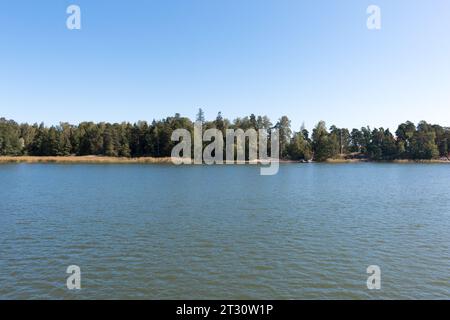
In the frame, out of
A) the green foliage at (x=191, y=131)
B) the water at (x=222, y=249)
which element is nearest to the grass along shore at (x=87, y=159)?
the green foliage at (x=191, y=131)

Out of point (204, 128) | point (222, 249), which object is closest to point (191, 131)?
point (204, 128)

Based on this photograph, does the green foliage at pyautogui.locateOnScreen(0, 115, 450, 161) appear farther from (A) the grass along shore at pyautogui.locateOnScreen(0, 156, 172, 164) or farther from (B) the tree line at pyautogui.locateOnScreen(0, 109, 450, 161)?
(A) the grass along shore at pyautogui.locateOnScreen(0, 156, 172, 164)

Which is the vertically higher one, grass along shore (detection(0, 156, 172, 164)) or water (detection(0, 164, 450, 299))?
grass along shore (detection(0, 156, 172, 164))

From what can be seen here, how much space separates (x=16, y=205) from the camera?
1341 inches

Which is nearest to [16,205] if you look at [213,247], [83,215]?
[83,215]

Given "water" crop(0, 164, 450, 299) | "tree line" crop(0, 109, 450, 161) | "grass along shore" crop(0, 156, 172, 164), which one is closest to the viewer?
"water" crop(0, 164, 450, 299)

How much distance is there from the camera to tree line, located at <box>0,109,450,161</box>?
14938cm

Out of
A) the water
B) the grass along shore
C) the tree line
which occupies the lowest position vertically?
the water

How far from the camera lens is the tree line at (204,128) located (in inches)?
5881

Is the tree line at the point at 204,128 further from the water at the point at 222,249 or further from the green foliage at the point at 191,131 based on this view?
the water at the point at 222,249

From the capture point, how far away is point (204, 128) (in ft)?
500

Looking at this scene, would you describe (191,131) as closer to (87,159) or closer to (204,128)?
(204,128)

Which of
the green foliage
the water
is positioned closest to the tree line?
the green foliage
